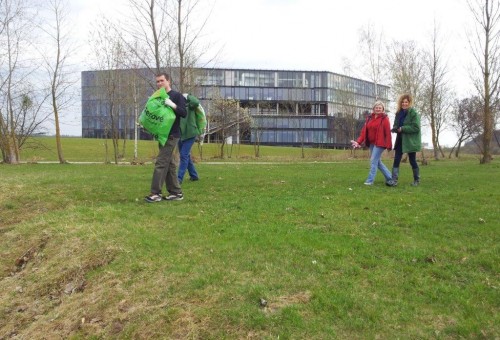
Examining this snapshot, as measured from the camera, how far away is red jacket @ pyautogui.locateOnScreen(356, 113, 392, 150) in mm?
9836

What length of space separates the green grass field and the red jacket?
223 cm

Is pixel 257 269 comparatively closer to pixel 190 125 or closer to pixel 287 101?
pixel 190 125

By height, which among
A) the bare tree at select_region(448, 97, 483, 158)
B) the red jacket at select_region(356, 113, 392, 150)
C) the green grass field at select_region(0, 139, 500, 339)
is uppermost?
the bare tree at select_region(448, 97, 483, 158)

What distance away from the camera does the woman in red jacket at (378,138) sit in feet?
32.2

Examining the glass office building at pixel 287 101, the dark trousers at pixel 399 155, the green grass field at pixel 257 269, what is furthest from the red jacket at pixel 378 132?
the glass office building at pixel 287 101

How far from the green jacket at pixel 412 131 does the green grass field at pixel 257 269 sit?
6.53 ft

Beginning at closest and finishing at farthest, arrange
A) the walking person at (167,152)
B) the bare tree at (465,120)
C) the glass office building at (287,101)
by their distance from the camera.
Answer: the walking person at (167,152)
the bare tree at (465,120)
the glass office building at (287,101)

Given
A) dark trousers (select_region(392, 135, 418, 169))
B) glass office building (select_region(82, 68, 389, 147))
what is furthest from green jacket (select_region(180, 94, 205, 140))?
glass office building (select_region(82, 68, 389, 147))

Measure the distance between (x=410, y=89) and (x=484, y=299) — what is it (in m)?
29.1

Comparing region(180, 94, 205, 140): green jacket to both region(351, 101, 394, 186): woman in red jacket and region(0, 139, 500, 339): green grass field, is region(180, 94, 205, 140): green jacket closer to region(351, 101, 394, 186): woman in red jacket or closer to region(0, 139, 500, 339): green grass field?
region(0, 139, 500, 339): green grass field

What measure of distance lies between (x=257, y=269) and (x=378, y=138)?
642cm

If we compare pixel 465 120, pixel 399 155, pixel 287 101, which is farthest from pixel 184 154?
pixel 287 101

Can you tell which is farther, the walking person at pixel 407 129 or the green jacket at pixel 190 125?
the green jacket at pixel 190 125

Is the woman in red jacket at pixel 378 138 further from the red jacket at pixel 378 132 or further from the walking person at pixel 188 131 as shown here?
the walking person at pixel 188 131
